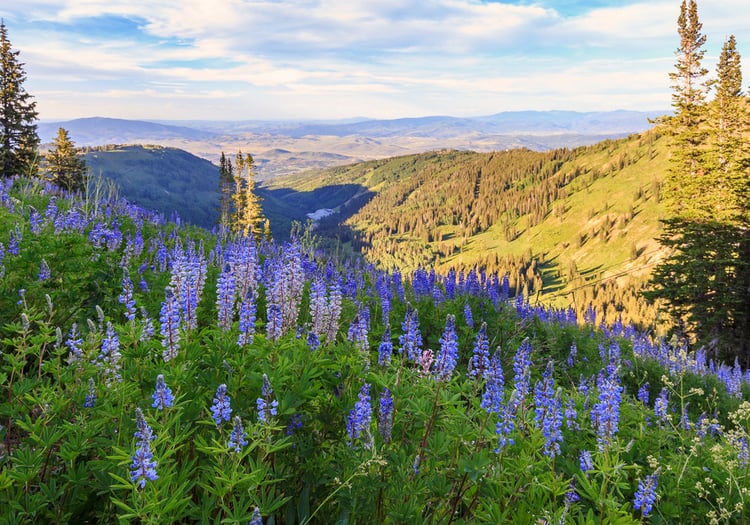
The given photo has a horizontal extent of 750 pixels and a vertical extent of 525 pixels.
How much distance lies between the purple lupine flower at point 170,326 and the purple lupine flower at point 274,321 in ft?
3.11

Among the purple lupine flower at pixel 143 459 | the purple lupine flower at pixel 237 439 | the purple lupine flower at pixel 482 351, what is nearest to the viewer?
the purple lupine flower at pixel 143 459

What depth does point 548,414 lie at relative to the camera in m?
3.97

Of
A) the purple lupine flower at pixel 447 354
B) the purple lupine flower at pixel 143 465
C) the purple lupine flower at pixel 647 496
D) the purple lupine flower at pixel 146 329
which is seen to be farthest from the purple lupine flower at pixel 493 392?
the purple lupine flower at pixel 146 329

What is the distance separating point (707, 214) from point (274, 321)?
46.6m

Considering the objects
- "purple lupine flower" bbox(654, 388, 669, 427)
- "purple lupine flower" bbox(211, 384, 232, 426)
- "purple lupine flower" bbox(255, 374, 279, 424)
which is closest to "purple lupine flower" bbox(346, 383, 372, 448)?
"purple lupine flower" bbox(255, 374, 279, 424)

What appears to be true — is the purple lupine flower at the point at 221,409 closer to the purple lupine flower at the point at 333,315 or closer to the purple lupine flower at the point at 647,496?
the purple lupine flower at the point at 333,315

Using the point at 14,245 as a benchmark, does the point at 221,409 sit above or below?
below

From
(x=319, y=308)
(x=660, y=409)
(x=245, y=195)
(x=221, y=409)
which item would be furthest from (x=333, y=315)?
(x=245, y=195)

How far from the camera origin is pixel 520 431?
13.7 feet

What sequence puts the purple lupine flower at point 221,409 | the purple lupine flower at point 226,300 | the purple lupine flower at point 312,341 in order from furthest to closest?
the purple lupine flower at point 226,300 < the purple lupine flower at point 312,341 < the purple lupine flower at point 221,409

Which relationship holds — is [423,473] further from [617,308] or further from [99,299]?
[617,308]

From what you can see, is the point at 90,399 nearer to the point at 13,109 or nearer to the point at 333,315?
the point at 333,315

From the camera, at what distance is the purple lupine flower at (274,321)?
465cm

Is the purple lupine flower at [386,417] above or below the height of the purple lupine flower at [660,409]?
above
